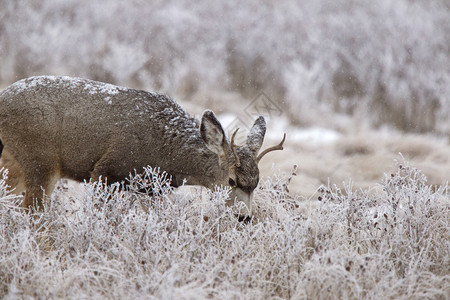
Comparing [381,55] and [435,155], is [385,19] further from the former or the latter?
[435,155]

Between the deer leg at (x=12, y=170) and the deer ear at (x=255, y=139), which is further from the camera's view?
the deer ear at (x=255, y=139)

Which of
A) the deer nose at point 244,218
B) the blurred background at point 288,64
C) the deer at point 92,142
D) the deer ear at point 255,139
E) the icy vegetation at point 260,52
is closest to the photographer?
the deer nose at point 244,218

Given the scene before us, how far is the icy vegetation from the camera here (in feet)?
34.4

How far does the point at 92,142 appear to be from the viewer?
4.45m

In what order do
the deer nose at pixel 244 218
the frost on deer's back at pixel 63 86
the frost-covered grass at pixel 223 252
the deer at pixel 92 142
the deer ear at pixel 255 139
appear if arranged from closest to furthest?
the frost-covered grass at pixel 223 252, the deer nose at pixel 244 218, the deer at pixel 92 142, the frost on deer's back at pixel 63 86, the deer ear at pixel 255 139

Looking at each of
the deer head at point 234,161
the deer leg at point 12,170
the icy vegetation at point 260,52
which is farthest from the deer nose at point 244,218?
the icy vegetation at point 260,52

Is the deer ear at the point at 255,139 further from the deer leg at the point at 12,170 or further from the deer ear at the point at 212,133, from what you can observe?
the deer leg at the point at 12,170

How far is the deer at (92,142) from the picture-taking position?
4.40 m

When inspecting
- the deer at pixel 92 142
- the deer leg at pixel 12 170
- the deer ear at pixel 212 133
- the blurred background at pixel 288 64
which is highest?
the blurred background at pixel 288 64

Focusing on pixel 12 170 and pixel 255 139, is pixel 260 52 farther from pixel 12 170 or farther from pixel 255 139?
pixel 12 170

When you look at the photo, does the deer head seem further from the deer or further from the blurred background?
the blurred background

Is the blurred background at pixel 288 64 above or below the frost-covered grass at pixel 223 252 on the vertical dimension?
above

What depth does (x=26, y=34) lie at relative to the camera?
462 inches

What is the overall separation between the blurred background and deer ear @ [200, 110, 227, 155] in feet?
8.31
